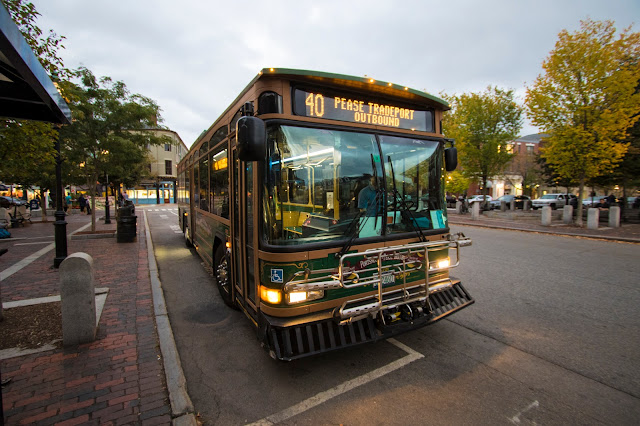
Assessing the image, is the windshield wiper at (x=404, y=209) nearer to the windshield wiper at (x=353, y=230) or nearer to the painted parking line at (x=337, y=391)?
the windshield wiper at (x=353, y=230)

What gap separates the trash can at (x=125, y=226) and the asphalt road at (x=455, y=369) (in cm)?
669

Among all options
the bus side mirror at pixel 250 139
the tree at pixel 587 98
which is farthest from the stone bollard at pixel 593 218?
the bus side mirror at pixel 250 139

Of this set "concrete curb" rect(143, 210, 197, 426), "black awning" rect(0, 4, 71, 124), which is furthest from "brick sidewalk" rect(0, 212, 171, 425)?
"black awning" rect(0, 4, 71, 124)

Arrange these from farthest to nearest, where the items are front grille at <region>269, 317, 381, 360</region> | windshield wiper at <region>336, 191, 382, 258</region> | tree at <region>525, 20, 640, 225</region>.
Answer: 1. tree at <region>525, 20, 640, 225</region>
2. windshield wiper at <region>336, 191, 382, 258</region>
3. front grille at <region>269, 317, 381, 360</region>

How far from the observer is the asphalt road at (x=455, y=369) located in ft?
9.02

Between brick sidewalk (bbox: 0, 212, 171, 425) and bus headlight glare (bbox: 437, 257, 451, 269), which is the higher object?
bus headlight glare (bbox: 437, 257, 451, 269)

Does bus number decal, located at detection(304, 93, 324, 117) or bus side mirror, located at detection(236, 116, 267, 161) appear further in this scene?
bus number decal, located at detection(304, 93, 324, 117)

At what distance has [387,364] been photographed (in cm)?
348

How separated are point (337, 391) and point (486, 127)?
26006 mm

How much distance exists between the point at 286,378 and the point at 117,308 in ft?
11.2

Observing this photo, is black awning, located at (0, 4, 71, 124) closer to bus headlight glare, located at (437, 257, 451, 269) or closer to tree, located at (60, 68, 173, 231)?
bus headlight glare, located at (437, 257, 451, 269)

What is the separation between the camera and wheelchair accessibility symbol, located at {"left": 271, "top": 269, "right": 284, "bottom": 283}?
3104 mm

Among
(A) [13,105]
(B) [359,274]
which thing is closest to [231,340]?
(B) [359,274]

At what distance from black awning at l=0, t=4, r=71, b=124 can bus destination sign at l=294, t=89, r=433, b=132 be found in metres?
2.14
